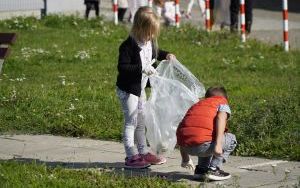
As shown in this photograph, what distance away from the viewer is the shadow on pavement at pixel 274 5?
30391mm

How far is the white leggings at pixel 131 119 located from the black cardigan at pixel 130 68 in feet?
0.23

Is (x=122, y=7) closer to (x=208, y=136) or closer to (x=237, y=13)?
(x=237, y=13)

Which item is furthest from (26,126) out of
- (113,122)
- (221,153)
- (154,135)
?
(221,153)

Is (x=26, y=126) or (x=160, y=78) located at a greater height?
(x=160, y=78)

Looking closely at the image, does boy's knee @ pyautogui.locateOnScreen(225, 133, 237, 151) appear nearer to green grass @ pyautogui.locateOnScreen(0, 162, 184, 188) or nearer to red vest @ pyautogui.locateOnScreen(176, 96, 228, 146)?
red vest @ pyautogui.locateOnScreen(176, 96, 228, 146)

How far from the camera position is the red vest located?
7.96m

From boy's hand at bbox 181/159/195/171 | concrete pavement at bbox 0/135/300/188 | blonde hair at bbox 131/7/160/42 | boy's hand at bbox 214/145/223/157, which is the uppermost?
blonde hair at bbox 131/7/160/42

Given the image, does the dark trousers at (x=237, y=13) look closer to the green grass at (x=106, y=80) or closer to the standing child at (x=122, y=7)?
the green grass at (x=106, y=80)

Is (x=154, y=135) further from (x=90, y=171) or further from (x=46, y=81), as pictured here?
(x=46, y=81)

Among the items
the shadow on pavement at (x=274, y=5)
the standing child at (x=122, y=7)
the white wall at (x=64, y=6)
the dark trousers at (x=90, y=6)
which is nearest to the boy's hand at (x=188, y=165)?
the white wall at (x=64, y=6)

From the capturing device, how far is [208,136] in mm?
7953

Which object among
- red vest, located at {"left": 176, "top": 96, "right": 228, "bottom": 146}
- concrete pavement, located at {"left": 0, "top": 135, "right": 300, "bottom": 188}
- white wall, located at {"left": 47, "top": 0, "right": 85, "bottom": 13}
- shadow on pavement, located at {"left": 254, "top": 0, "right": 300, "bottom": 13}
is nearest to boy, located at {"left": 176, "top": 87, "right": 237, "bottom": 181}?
red vest, located at {"left": 176, "top": 96, "right": 228, "bottom": 146}

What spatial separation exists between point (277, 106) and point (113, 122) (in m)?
1.91

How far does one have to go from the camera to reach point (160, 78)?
8898mm
